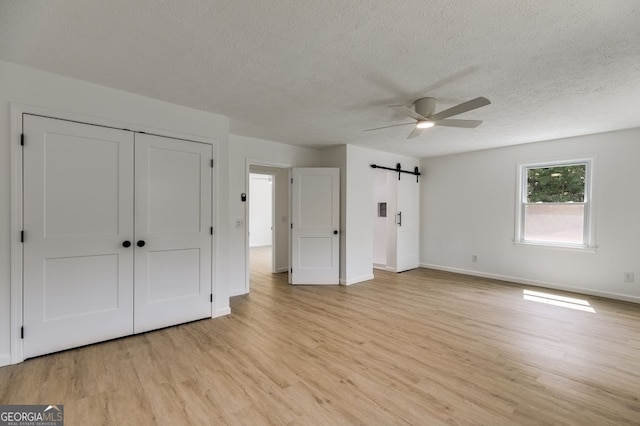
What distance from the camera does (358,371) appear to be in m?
2.33

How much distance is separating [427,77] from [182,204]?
2.80 meters

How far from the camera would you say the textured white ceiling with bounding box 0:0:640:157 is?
171cm

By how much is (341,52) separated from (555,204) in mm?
4787

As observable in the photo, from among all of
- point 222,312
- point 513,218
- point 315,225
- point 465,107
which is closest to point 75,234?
point 222,312

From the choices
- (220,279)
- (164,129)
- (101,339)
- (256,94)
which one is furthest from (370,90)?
(101,339)

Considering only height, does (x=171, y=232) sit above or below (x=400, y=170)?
below

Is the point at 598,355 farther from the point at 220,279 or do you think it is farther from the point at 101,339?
the point at 101,339

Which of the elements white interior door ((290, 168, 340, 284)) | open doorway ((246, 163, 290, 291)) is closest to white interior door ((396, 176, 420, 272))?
white interior door ((290, 168, 340, 284))

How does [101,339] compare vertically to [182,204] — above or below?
below

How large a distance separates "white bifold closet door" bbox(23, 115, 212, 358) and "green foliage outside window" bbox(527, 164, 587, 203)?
17.6 ft

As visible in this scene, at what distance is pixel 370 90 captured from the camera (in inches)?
110

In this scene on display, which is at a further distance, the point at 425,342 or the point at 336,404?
the point at 425,342

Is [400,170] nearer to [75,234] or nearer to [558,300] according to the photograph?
[558,300]

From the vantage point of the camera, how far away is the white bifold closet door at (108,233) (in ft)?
8.15
